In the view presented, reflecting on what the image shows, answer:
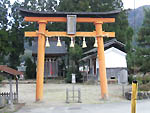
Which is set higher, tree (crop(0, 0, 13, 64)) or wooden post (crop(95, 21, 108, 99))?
tree (crop(0, 0, 13, 64))

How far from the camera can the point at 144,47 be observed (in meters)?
20.6

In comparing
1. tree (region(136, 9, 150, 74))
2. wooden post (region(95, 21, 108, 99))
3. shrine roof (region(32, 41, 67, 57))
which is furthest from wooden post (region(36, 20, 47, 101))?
shrine roof (region(32, 41, 67, 57))

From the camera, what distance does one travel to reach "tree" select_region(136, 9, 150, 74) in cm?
1966

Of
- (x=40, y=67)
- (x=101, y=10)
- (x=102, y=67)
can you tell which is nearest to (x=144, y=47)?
(x=102, y=67)

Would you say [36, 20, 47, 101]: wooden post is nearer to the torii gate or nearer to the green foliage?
the torii gate

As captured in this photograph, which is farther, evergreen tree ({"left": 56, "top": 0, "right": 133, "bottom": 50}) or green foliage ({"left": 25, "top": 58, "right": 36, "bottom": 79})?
green foliage ({"left": 25, "top": 58, "right": 36, "bottom": 79})

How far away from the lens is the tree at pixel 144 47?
774 inches

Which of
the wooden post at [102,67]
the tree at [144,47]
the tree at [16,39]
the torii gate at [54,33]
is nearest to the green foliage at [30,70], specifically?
the tree at [16,39]

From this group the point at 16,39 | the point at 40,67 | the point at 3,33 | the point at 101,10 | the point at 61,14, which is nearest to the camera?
the point at 40,67

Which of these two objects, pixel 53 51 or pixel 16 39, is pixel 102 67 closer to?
pixel 53 51

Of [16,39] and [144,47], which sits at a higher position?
[16,39]

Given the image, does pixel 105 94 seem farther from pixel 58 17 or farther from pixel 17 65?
pixel 17 65

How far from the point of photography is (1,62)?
43469 millimetres

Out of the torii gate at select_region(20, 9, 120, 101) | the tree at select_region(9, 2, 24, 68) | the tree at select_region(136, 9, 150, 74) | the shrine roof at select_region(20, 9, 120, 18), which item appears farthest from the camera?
the tree at select_region(9, 2, 24, 68)
